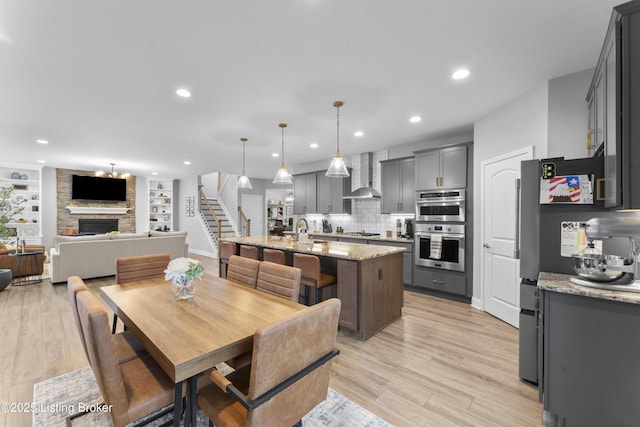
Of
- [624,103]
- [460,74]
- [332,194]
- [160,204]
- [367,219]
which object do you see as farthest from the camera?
[160,204]

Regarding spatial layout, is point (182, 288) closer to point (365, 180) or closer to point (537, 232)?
point (537, 232)

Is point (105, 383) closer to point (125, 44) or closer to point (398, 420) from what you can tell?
point (398, 420)

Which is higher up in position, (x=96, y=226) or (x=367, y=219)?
(x=367, y=219)

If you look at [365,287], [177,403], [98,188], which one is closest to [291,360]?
[177,403]

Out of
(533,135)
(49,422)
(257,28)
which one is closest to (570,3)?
(533,135)

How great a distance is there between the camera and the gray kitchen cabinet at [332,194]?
6.21 metres

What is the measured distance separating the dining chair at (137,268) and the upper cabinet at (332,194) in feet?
12.9

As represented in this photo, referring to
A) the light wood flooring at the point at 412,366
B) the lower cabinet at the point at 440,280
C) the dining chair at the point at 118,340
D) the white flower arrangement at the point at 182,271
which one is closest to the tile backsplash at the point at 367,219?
the lower cabinet at the point at 440,280

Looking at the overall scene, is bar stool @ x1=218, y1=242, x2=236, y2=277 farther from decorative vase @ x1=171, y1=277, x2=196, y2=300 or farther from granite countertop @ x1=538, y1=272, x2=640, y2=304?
granite countertop @ x1=538, y1=272, x2=640, y2=304

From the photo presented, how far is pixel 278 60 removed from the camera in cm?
250

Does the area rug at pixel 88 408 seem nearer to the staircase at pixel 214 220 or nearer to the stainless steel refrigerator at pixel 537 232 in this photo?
the stainless steel refrigerator at pixel 537 232

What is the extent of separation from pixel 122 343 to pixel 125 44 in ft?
7.73

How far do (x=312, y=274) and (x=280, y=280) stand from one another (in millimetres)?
942

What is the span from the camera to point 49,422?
69.5 inches
